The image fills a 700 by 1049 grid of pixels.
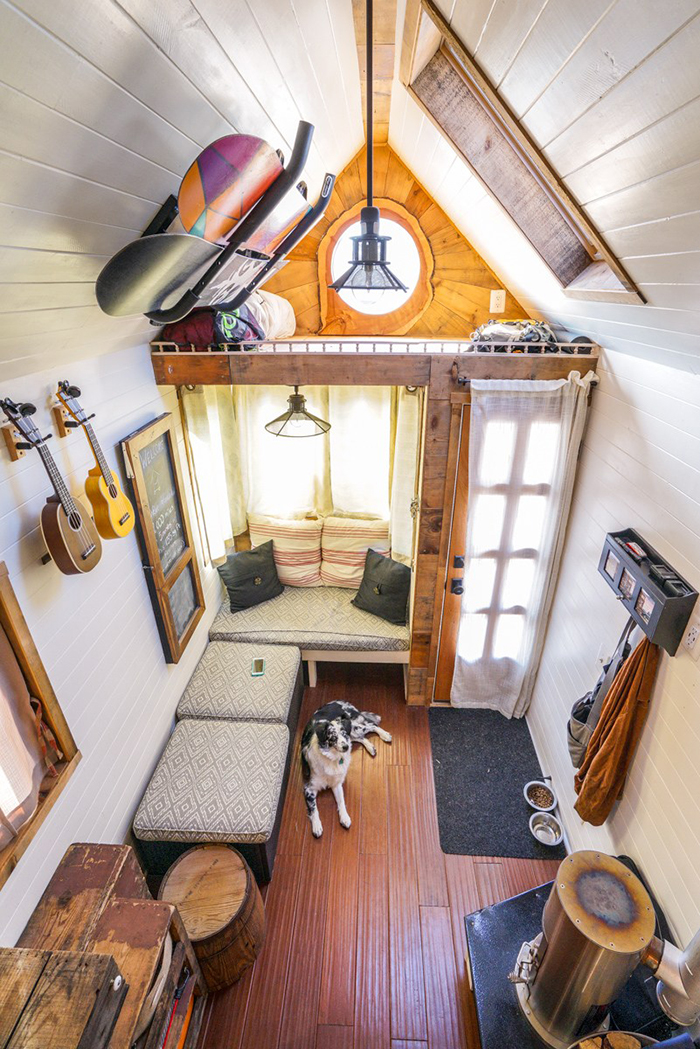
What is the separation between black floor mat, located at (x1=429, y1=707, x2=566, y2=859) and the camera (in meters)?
2.48

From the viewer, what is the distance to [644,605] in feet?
5.56

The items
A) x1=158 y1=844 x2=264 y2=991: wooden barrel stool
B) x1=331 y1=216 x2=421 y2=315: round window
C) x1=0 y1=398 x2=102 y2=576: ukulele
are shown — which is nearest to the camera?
x1=0 y1=398 x2=102 y2=576: ukulele

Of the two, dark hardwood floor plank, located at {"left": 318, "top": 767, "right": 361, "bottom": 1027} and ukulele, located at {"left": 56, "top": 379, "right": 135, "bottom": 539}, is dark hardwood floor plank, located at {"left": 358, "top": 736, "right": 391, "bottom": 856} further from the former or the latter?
ukulele, located at {"left": 56, "top": 379, "right": 135, "bottom": 539}

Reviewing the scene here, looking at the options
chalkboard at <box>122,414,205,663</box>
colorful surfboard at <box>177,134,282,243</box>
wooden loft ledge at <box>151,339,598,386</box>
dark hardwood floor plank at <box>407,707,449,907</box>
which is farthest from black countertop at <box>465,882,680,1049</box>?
colorful surfboard at <box>177,134,282,243</box>

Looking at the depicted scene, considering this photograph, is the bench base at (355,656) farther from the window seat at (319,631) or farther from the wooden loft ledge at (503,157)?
the wooden loft ledge at (503,157)

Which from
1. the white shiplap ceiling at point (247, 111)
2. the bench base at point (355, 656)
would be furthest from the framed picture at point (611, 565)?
the bench base at point (355, 656)

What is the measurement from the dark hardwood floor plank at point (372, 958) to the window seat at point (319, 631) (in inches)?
43.3

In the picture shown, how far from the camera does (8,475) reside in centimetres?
149

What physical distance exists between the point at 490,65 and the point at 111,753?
8.46ft

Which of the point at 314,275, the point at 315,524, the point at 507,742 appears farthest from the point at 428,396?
the point at 507,742

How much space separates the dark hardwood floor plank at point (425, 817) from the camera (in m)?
2.33

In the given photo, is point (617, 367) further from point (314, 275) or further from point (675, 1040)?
point (675, 1040)

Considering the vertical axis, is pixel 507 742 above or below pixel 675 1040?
below

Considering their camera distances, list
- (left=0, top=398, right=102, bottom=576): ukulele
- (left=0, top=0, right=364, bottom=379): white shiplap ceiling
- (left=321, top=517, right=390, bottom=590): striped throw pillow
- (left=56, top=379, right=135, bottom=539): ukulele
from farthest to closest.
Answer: (left=321, top=517, right=390, bottom=590): striped throw pillow, (left=56, top=379, right=135, bottom=539): ukulele, (left=0, top=398, right=102, bottom=576): ukulele, (left=0, top=0, right=364, bottom=379): white shiplap ceiling
